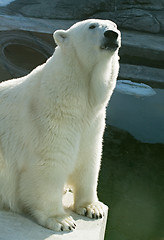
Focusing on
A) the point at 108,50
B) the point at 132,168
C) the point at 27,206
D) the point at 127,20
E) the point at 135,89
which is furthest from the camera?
the point at 127,20

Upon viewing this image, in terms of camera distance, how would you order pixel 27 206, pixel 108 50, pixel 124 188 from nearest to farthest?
pixel 108 50
pixel 27 206
pixel 124 188

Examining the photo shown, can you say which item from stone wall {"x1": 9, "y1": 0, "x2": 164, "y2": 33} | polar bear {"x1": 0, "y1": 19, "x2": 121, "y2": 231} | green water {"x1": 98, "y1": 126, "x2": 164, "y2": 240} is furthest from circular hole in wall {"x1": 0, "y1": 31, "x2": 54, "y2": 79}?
polar bear {"x1": 0, "y1": 19, "x2": 121, "y2": 231}

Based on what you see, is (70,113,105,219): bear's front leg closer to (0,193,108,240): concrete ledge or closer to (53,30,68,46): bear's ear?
(0,193,108,240): concrete ledge

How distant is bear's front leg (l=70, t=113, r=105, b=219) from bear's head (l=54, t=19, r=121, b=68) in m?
0.45

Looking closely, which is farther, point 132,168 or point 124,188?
point 132,168

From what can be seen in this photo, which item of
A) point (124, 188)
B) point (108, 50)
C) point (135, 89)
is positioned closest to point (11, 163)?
point (108, 50)

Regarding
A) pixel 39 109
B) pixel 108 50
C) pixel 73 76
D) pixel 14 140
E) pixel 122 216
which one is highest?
pixel 108 50

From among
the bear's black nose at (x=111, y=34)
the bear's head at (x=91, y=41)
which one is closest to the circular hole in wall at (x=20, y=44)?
the bear's head at (x=91, y=41)

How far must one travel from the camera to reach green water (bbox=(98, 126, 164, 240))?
5.11 meters

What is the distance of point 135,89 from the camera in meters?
7.62

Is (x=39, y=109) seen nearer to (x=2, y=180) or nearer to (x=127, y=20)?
(x=2, y=180)

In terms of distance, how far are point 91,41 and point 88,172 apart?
93 centimetres

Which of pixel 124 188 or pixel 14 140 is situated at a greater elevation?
pixel 14 140

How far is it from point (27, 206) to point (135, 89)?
4.83 m
